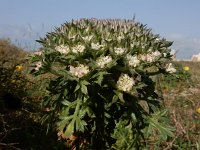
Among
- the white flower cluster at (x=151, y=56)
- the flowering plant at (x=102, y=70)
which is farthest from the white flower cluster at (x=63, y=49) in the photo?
the white flower cluster at (x=151, y=56)

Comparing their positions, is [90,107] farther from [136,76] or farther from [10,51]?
[10,51]

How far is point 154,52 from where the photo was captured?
4801mm

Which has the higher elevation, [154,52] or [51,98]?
[154,52]

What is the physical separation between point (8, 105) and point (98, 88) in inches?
86.8

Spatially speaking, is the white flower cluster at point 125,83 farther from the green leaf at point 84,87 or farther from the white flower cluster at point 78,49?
the white flower cluster at point 78,49

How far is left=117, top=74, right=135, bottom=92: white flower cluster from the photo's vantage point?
180 inches

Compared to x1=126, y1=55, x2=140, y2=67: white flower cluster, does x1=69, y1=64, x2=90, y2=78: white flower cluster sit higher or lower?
A: lower

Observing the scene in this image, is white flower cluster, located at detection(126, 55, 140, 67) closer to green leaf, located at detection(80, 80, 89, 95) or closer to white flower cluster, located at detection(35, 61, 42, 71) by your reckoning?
green leaf, located at detection(80, 80, 89, 95)

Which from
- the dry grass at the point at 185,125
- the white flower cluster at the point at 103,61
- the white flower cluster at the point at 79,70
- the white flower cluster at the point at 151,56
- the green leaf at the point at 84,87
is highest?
the white flower cluster at the point at 151,56

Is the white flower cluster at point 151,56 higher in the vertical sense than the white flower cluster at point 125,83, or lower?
higher

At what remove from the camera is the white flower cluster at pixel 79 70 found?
4539 millimetres

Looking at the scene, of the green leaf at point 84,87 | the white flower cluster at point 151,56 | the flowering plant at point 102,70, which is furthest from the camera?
the white flower cluster at point 151,56

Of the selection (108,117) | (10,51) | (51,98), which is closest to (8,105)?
(51,98)

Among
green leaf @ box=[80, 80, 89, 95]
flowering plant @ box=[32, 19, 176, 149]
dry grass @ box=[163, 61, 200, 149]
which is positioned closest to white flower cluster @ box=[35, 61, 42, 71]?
flowering plant @ box=[32, 19, 176, 149]
